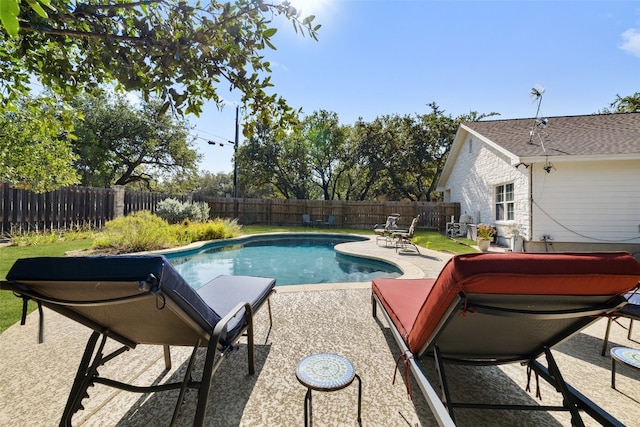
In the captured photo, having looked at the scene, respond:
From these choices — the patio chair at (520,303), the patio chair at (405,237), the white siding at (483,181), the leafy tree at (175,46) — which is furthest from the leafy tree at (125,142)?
the patio chair at (520,303)

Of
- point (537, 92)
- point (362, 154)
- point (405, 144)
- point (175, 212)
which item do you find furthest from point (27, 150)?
point (405, 144)

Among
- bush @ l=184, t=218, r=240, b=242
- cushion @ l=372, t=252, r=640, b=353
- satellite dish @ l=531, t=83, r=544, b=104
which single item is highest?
satellite dish @ l=531, t=83, r=544, b=104

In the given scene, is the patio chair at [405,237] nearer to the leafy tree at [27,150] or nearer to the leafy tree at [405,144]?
the leafy tree at [27,150]

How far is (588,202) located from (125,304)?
10.5 metres

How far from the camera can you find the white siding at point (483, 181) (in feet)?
27.0

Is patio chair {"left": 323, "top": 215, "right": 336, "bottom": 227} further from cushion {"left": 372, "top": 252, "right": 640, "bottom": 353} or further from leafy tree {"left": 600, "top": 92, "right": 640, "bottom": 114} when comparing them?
leafy tree {"left": 600, "top": 92, "right": 640, "bottom": 114}

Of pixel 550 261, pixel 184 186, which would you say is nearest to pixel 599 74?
pixel 550 261

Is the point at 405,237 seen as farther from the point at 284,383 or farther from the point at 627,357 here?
the point at 284,383

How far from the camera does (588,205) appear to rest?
7520mm

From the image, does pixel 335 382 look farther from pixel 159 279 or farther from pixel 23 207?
pixel 23 207

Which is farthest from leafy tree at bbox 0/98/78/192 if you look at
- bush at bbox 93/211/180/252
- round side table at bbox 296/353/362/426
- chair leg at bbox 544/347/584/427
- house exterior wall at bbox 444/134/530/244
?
house exterior wall at bbox 444/134/530/244

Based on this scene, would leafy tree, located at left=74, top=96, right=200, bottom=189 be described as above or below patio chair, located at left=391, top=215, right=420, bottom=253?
above

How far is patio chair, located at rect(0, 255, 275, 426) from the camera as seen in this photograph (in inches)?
48.9

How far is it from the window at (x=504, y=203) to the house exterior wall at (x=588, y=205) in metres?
1.19
